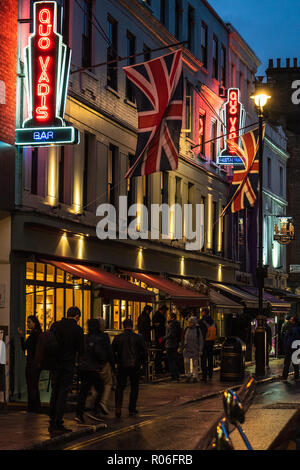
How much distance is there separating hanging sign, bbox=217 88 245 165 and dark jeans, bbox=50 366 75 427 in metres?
23.4

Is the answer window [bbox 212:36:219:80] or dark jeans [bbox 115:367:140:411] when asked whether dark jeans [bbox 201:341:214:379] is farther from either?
window [bbox 212:36:219:80]

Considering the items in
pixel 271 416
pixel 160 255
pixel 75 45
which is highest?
pixel 75 45

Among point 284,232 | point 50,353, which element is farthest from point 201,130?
point 50,353

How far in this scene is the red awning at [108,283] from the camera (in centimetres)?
2212

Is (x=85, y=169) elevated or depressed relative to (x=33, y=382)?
elevated

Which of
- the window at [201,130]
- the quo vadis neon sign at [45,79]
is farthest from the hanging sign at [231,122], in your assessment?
the quo vadis neon sign at [45,79]

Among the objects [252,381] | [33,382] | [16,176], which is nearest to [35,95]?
[16,176]

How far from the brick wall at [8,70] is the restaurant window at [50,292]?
11.3 ft

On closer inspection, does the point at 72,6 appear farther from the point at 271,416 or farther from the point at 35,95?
the point at 271,416

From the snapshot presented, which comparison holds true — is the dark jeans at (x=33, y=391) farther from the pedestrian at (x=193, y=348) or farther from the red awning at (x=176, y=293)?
the red awning at (x=176, y=293)

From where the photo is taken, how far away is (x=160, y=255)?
31.7 metres

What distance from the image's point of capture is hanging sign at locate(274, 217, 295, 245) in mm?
48344

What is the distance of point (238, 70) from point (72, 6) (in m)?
21.7
